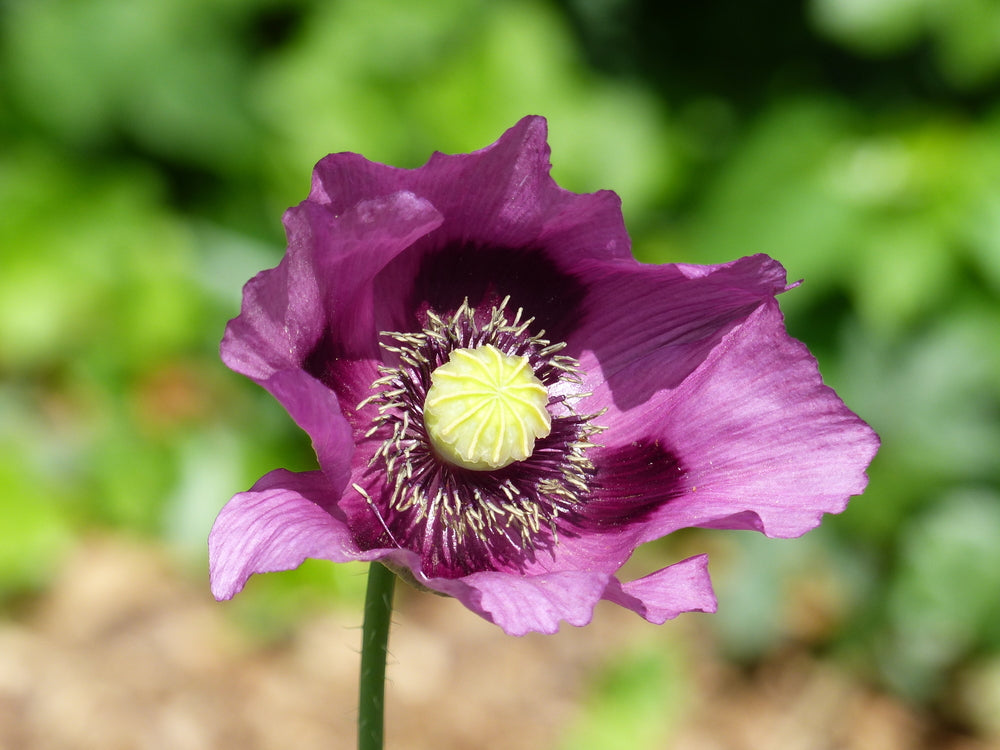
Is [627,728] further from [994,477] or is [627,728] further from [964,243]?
[964,243]

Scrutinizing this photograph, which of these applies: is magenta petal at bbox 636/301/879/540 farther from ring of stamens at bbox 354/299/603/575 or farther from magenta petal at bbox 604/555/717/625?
ring of stamens at bbox 354/299/603/575

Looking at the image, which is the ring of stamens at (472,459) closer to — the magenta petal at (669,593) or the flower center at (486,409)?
the flower center at (486,409)

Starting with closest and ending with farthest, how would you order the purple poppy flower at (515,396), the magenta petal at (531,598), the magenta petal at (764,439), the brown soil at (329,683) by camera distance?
the magenta petal at (531,598) < the purple poppy flower at (515,396) < the magenta petal at (764,439) < the brown soil at (329,683)

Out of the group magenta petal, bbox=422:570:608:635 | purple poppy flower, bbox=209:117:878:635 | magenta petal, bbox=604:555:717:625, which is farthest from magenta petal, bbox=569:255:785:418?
magenta petal, bbox=422:570:608:635

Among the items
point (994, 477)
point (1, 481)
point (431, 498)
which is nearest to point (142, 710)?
point (1, 481)

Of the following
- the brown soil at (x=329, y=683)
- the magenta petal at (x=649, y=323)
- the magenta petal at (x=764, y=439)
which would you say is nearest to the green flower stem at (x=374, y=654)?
the magenta petal at (x=764, y=439)

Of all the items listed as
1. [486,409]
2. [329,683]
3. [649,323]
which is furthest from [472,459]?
[329,683]

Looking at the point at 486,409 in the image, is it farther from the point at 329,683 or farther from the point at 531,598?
the point at 329,683
